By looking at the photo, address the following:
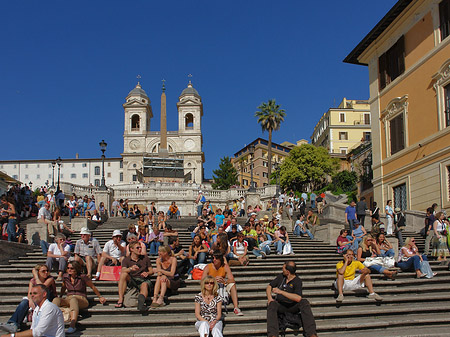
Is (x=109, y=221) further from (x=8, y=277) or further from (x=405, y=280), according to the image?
(x=405, y=280)

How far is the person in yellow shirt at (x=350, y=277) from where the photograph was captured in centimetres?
1038

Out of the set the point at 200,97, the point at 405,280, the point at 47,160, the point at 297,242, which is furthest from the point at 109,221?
the point at 47,160

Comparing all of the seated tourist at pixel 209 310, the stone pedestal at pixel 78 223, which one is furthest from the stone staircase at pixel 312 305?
the stone pedestal at pixel 78 223

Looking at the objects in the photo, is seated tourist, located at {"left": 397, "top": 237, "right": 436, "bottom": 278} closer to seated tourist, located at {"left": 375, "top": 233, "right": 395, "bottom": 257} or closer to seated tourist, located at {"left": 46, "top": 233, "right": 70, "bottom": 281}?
seated tourist, located at {"left": 375, "top": 233, "right": 395, "bottom": 257}

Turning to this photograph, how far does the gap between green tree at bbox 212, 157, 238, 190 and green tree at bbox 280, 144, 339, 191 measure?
17.8 metres

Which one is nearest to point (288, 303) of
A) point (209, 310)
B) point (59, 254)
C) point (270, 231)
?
point (209, 310)

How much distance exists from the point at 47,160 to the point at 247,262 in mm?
100877

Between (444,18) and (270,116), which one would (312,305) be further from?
(270,116)

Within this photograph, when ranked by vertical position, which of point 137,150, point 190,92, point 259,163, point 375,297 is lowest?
A: point 375,297

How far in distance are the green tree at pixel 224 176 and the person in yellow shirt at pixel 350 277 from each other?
67660 mm

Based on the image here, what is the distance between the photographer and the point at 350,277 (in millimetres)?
10805

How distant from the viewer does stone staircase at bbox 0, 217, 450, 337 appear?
354 inches

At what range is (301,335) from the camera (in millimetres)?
8719

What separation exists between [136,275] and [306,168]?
52.1 metres
